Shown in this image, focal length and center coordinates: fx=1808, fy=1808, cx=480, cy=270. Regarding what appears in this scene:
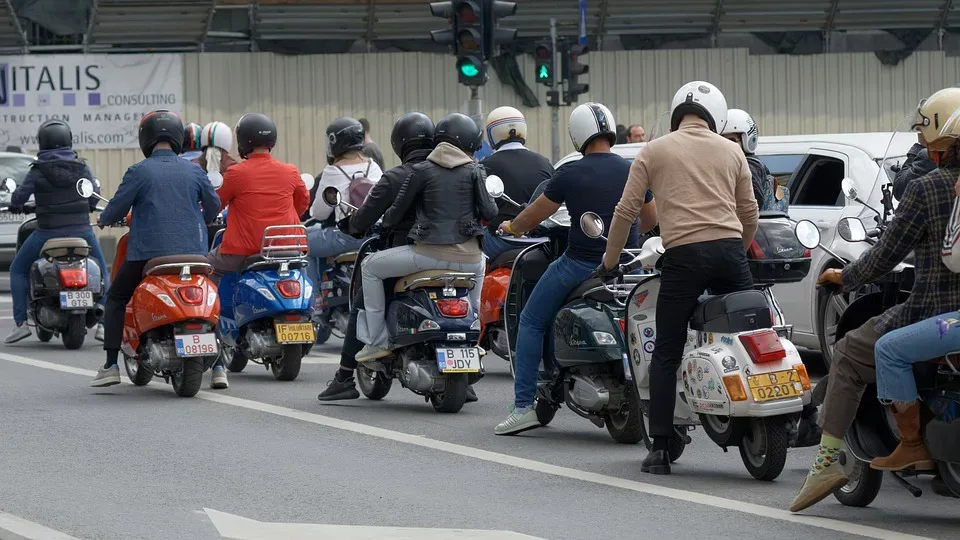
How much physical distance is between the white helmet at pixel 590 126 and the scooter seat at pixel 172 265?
306cm

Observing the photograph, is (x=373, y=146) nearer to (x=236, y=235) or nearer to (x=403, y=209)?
(x=236, y=235)

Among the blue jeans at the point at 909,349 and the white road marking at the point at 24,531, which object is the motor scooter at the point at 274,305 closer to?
the white road marking at the point at 24,531

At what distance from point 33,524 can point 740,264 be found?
128 inches

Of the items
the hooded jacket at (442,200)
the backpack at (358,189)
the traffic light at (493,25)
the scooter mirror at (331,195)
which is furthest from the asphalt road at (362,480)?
the traffic light at (493,25)

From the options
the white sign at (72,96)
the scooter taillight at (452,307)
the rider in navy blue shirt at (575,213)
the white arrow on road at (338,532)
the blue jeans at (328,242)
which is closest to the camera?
the white arrow on road at (338,532)

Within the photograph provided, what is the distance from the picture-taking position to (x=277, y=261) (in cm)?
1237

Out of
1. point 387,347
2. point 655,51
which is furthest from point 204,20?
point 387,347

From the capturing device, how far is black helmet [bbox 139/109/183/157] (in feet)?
38.2

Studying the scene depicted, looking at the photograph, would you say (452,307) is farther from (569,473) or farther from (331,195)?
(569,473)

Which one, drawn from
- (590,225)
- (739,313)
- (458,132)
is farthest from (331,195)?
(739,313)

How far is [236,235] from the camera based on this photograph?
41.1ft

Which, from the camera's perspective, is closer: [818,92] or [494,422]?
[494,422]

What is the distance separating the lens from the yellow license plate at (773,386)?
A: 7.77 meters

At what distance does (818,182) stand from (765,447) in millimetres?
5289
